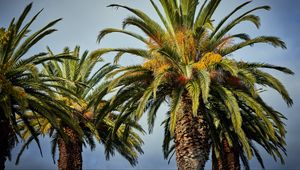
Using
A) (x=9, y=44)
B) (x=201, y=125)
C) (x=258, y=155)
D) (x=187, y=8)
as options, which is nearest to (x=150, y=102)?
(x=201, y=125)

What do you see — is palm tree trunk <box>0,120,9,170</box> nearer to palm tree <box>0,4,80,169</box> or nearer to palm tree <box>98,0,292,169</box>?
palm tree <box>0,4,80,169</box>

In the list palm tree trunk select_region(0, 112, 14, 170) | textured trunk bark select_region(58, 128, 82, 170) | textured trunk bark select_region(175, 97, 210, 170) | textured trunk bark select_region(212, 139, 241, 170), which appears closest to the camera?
textured trunk bark select_region(175, 97, 210, 170)

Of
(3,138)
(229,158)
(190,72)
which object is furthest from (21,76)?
(229,158)

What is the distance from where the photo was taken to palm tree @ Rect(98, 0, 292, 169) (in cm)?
1786

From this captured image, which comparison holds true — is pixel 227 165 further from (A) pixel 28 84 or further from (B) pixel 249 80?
(A) pixel 28 84

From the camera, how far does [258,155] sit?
92.4 feet

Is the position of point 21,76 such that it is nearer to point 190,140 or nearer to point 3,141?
point 3,141

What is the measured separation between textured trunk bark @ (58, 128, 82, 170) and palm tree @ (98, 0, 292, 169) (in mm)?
7414

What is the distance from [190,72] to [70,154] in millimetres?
11706

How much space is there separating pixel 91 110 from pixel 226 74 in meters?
9.88

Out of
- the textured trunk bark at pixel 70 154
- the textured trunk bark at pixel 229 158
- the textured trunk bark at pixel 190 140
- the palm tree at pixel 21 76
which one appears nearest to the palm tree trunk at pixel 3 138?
the palm tree at pixel 21 76

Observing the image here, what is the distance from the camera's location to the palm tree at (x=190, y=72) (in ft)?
58.6

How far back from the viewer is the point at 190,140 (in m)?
18.1

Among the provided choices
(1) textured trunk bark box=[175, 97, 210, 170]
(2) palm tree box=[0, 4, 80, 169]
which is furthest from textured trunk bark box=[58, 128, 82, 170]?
(1) textured trunk bark box=[175, 97, 210, 170]
